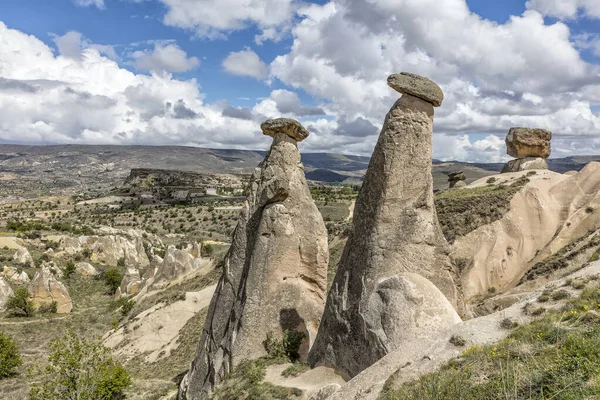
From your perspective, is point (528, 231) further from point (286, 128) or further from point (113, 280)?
point (113, 280)

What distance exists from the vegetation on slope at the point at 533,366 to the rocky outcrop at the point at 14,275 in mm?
42979

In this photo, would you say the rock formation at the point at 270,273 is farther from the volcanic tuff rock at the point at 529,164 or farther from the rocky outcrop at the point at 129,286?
the rocky outcrop at the point at 129,286

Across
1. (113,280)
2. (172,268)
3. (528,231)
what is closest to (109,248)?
(113,280)

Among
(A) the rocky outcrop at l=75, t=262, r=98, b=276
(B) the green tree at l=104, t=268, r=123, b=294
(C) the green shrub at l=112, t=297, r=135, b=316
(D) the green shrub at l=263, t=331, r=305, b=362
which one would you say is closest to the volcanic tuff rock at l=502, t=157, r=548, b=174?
(D) the green shrub at l=263, t=331, r=305, b=362

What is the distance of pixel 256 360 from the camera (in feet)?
39.9

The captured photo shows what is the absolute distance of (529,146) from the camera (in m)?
32.6

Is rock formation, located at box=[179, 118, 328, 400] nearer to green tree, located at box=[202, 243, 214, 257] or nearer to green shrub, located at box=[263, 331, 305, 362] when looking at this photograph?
green shrub, located at box=[263, 331, 305, 362]

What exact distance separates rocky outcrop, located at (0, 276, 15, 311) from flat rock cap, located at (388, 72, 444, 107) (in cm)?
3729

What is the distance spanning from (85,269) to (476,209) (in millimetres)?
41213

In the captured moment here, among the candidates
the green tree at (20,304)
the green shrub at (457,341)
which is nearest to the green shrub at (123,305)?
the green tree at (20,304)

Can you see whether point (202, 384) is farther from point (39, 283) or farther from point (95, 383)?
point (39, 283)

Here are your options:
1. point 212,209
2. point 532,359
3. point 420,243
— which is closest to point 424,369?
point 532,359

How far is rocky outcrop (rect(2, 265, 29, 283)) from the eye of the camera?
39312mm

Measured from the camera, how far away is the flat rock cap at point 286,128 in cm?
1399
